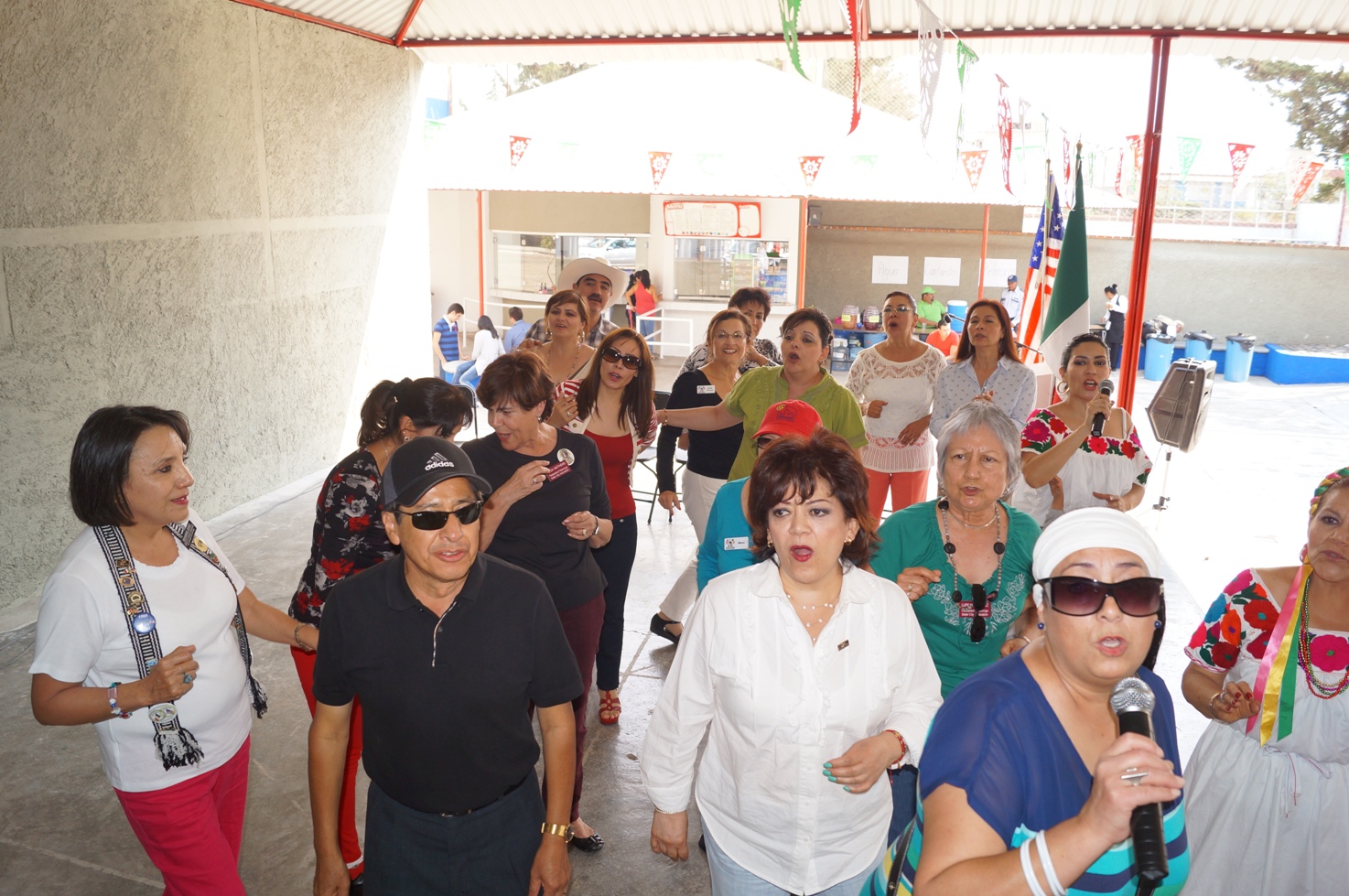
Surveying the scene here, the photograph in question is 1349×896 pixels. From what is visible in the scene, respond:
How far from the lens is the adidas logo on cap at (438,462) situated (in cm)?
232

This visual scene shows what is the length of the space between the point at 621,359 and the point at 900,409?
94.3 inches

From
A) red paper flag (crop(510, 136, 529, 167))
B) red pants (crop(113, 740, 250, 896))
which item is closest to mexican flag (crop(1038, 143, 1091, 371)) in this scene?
red pants (crop(113, 740, 250, 896))

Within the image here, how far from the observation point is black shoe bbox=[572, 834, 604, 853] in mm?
3768

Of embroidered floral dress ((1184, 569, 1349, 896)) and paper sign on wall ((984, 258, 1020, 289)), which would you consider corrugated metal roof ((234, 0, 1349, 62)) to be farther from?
paper sign on wall ((984, 258, 1020, 289))

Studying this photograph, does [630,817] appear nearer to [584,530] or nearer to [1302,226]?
[584,530]

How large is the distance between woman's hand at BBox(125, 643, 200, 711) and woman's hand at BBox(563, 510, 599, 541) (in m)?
1.40

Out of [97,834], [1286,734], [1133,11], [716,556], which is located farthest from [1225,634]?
[1133,11]

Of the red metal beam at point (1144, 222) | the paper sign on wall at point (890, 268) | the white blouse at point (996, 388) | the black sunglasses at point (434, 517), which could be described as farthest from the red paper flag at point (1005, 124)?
the paper sign on wall at point (890, 268)

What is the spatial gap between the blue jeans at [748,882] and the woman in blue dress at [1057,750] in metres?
0.62

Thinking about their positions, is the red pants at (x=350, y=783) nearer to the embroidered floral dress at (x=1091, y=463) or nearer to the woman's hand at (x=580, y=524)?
the woman's hand at (x=580, y=524)

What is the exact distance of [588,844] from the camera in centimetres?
377

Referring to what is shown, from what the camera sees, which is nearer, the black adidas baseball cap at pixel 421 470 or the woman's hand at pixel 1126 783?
the woman's hand at pixel 1126 783

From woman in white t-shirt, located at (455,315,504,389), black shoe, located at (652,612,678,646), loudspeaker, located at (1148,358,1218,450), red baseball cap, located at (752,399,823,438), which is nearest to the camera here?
red baseball cap, located at (752,399,823,438)

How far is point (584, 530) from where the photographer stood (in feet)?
11.7
